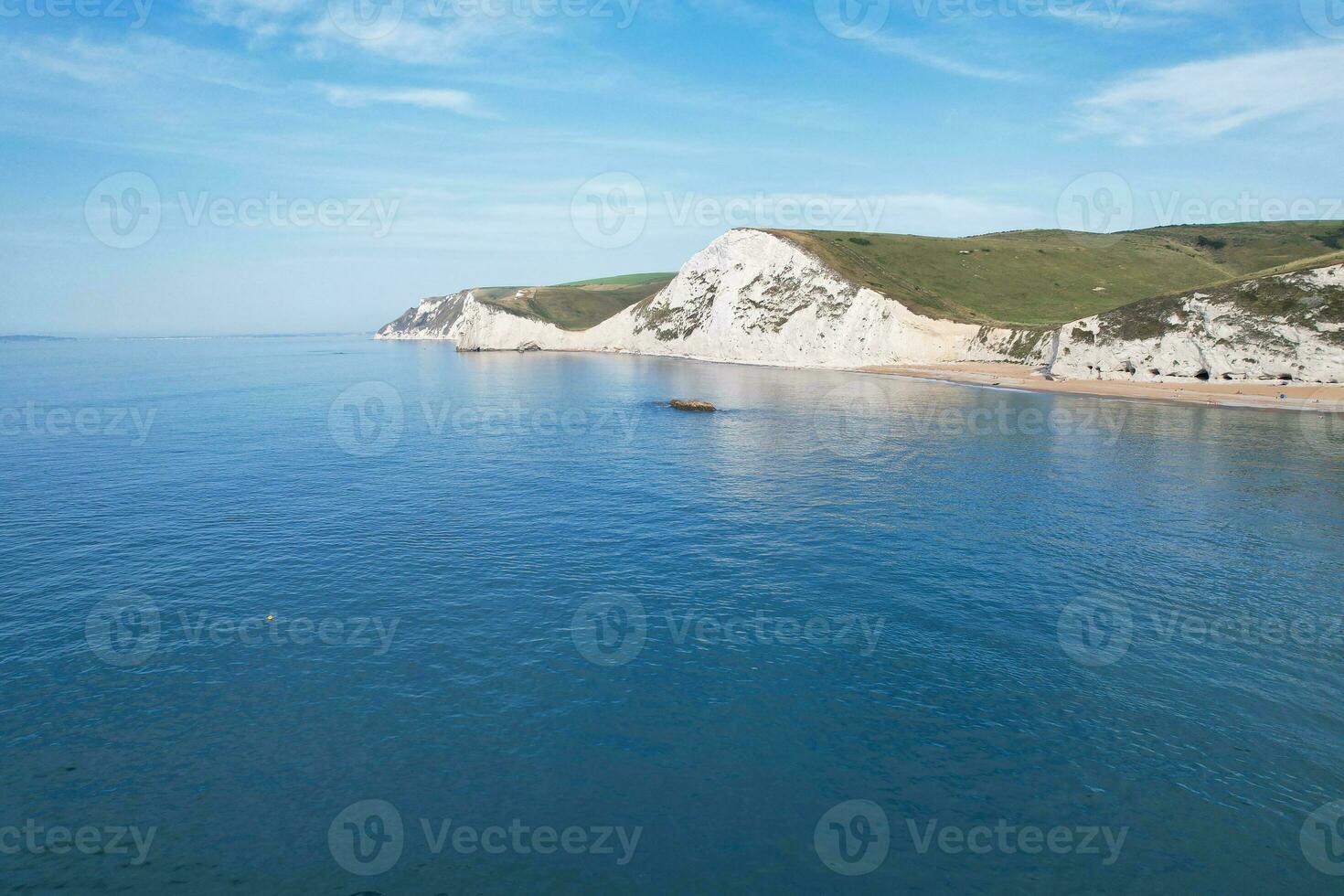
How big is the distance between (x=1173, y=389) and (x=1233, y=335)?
9369 millimetres

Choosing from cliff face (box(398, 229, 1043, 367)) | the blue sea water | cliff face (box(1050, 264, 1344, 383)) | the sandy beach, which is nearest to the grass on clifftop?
cliff face (box(398, 229, 1043, 367))

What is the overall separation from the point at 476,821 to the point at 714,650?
1070 cm

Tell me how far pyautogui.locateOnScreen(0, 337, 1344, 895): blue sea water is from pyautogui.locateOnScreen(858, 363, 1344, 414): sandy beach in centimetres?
3598

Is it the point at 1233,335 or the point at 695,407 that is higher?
the point at 1233,335

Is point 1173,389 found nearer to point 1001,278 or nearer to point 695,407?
point 695,407

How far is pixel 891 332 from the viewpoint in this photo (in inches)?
5408

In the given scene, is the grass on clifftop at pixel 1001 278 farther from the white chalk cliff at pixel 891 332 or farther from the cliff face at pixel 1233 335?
the cliff face at pixel 1233 335

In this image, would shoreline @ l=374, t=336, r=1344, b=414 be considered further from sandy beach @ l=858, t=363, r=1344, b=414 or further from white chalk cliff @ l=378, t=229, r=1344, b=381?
white chalk cliff @ l=378, t=229, r=1344, b=381

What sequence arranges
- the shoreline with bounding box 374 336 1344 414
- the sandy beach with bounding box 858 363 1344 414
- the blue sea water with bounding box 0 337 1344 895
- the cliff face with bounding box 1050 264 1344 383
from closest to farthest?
1. the blue sea water with bounding box 0 337 1344 895
2. the sandy beach with bounding box 858 363 1344 414
3. the shoreline with bounding box 374 336 1344 414
4. the cliff face with bounding box 1050 264 1344 383

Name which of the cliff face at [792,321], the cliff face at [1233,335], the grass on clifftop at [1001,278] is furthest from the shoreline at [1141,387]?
the grass on clifftop at [1001,278]

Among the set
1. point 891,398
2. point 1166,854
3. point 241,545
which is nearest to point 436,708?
point 1166,854

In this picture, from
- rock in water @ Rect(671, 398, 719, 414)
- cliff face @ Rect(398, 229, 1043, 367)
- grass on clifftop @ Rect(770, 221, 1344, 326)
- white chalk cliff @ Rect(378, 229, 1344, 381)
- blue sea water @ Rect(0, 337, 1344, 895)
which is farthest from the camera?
grass on clifftop @ Rect(770, 221, 1344, 326)

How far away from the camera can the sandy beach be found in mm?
81250

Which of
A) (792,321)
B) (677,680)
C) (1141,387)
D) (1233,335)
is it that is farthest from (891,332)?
(677,680)
